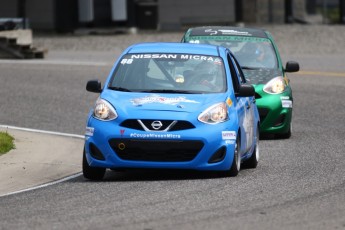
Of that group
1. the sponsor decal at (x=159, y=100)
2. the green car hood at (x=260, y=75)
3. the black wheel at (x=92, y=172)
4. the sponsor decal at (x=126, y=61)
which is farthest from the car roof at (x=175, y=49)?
the green car hood at (x=260, y=75)

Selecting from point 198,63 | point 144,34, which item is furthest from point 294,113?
point 144,34

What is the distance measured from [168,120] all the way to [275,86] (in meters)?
5.62

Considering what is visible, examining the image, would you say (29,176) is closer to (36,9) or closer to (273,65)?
(273,65)

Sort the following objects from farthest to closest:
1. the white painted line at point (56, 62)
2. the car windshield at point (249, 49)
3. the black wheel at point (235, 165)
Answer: the white painted line at point (56, 62), the car windshield at point (249, 49), the black wheel at point (235, 165)

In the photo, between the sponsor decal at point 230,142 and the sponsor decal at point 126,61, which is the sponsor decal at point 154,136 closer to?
the sponsor decal at point 230,142

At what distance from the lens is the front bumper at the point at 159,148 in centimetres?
1204

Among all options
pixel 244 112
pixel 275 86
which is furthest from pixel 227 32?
pixel 244 112

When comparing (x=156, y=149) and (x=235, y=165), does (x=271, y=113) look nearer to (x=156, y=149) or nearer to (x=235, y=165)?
(x=235, y=165)

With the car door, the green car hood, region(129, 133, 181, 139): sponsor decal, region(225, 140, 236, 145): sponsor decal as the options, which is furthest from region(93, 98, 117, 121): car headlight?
the green car hood

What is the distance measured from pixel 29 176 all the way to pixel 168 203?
3.36m

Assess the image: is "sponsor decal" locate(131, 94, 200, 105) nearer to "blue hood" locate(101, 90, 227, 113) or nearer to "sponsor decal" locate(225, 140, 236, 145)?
"blue hood" locate(101, 90, 227, 113)

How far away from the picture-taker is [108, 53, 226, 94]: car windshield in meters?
13.0

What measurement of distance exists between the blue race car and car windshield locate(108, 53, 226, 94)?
0.01 meters

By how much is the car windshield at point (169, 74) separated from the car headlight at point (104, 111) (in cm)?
55
